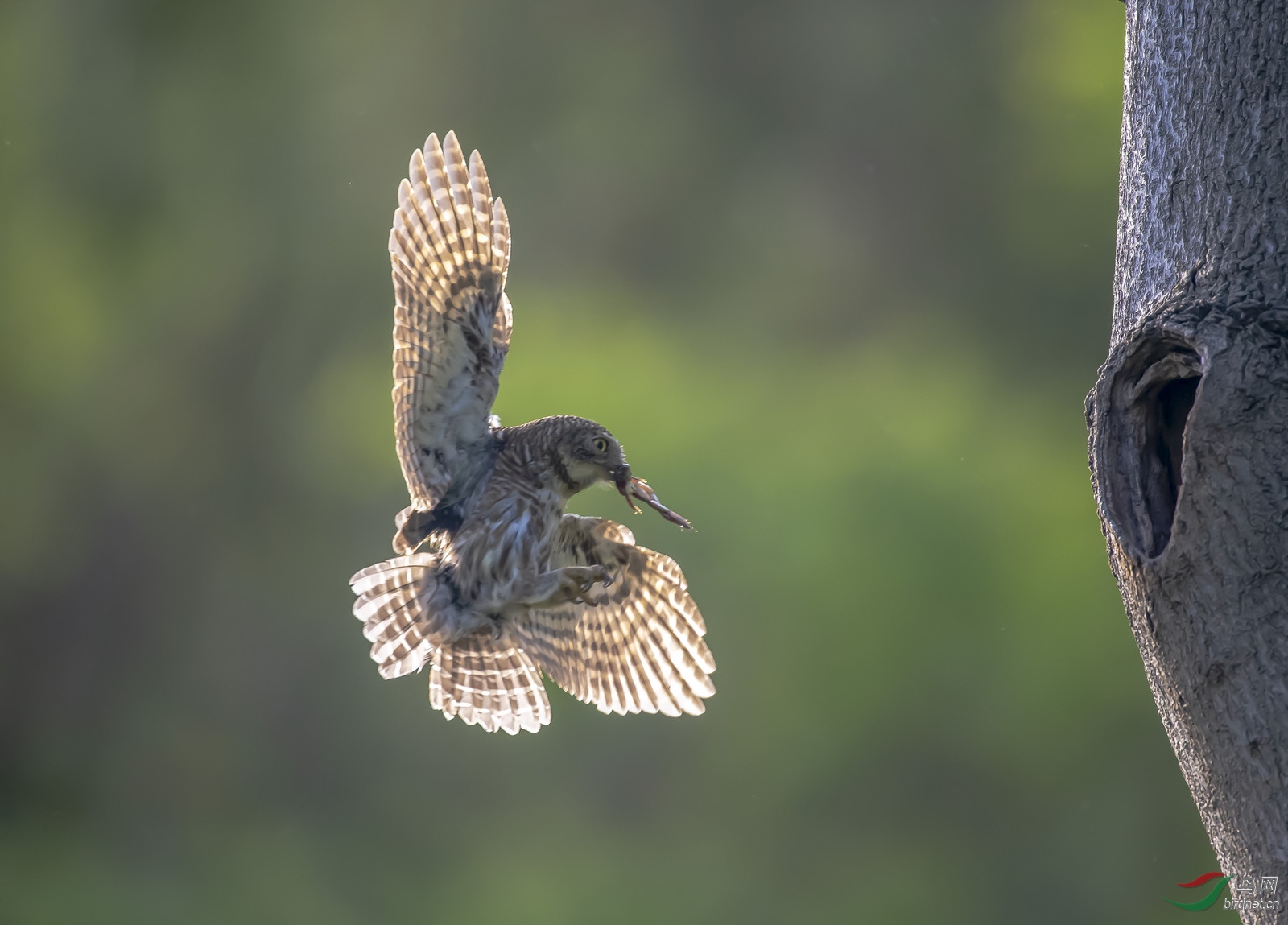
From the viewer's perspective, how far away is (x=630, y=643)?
10.5 ft

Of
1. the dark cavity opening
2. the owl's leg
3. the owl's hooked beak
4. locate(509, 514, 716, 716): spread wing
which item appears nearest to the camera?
the dark cavity opening

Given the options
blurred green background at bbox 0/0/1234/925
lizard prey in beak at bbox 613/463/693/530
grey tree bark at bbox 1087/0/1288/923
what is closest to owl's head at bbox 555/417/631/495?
lizard prey in beak at bbox 613/463/693/530

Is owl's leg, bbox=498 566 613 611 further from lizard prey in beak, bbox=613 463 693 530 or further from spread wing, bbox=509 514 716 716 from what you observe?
spread wing, bbox=509 514 716 716

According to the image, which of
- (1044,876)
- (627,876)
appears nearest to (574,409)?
(627,876)

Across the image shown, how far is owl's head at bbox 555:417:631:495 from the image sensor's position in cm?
262

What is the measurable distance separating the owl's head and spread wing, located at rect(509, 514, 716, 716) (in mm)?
400

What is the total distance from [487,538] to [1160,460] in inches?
59.8

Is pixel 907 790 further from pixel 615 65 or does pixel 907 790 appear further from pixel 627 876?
pixel 615 65

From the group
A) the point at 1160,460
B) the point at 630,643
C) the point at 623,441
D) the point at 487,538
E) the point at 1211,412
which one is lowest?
the point at 623,441

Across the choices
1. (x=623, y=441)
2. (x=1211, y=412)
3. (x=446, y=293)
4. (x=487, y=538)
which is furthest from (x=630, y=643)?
(x=623, y=441)

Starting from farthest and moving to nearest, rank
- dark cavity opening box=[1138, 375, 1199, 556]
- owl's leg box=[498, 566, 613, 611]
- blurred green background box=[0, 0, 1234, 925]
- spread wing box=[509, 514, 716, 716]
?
1. blurred green background box=[0, 0, 1234, 925]
2. spread wing box=[509, 514, 716, 716]
3. owl's leg box=[498, 566, 613, 611]
4. dark cavity opening box=[1138, 375, 1199, 556]

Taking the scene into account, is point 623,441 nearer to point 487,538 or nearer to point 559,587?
point 487,538

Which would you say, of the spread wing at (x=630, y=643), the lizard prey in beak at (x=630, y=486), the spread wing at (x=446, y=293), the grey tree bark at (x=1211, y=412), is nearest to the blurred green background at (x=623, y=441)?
the spread wing at (x=630, y=643)

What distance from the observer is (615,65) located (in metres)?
10.0
